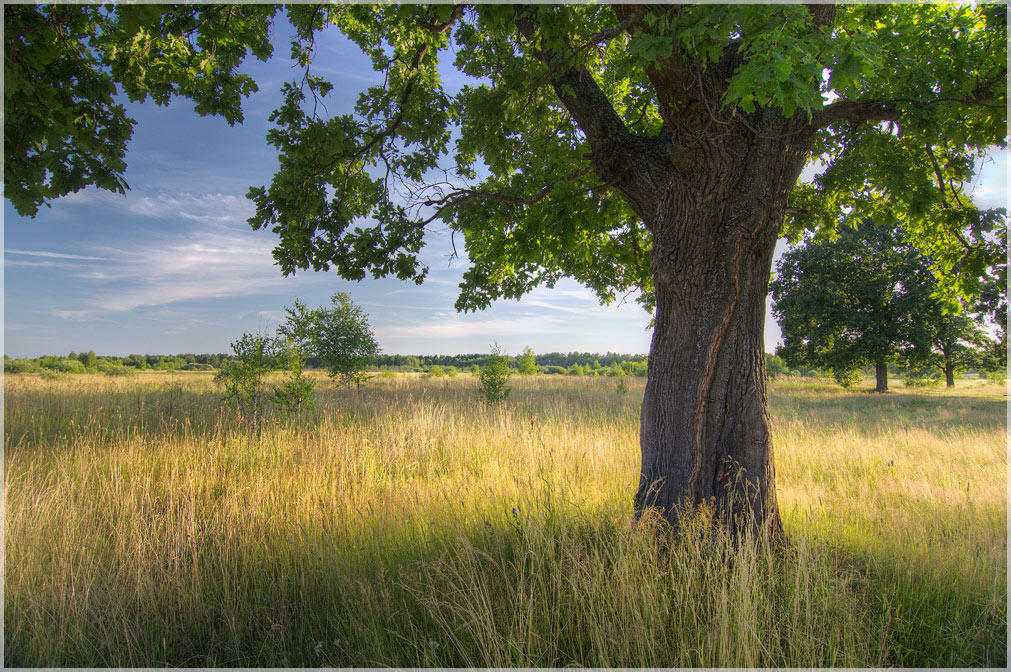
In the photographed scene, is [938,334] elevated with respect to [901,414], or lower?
elevated

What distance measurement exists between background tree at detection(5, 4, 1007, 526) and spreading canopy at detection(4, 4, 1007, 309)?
2 centimetres

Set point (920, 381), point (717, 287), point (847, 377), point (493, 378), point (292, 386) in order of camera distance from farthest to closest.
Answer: point (920, 381) → point (847, 377) → point (493, 378) → point (292, 386) → point (717, 287)

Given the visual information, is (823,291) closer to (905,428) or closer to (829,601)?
(905,428)

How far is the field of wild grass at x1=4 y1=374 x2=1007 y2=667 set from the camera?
106 inches

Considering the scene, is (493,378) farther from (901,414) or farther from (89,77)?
(901,414)

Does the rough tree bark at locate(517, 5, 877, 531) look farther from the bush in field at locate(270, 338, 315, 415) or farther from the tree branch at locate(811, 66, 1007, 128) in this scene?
the bush in field at locate(270, 338, 315, 415)

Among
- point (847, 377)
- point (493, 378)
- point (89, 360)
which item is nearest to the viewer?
point (493, 378)

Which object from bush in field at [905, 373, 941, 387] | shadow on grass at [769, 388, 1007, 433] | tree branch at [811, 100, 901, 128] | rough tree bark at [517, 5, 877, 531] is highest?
tree branch at [811, 100, 901, 128]

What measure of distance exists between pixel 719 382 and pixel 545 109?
3291mm

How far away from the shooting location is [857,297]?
84.5ft

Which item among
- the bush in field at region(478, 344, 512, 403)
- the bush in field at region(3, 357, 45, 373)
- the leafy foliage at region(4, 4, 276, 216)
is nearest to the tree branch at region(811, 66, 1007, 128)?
the leafy foliage at region(4, 4, 276, 216)


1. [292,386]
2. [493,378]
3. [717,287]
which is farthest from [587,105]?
[493,378]

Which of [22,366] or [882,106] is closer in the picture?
[882,106]

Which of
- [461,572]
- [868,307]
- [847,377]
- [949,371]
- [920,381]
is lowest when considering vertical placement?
[461,572]
